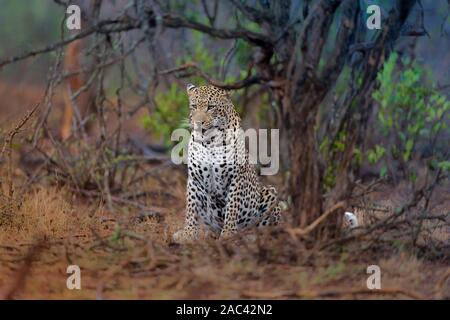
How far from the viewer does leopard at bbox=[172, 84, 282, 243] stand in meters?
8.04

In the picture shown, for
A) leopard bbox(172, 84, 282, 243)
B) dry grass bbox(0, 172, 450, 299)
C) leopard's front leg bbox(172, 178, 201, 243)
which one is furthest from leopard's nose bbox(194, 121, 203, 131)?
dry grass bbox(0, 172, 450, 299)

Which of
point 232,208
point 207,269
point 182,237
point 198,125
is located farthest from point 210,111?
point 207,269

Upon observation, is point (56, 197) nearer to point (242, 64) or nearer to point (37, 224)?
point (37, 224)

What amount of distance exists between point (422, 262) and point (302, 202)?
1.05m

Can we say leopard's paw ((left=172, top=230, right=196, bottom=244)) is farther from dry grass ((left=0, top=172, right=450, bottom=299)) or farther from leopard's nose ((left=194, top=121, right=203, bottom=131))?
leopard's nose ((left=194, top=121, right=203, bottom=131))

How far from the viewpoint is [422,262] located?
689 cm

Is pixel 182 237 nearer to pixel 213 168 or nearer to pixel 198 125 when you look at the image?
pixel 213 168

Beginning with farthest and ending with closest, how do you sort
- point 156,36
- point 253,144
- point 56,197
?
point 253,144, point 56,197, point 156,36

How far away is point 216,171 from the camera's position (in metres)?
8.05

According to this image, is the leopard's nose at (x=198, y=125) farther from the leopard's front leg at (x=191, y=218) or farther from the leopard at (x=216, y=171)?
the leopard's front leg at (x=191, y=218)

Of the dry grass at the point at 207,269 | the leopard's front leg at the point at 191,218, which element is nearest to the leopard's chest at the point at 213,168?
the leopard's front leg at the point at 191,218

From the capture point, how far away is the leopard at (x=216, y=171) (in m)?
8.04

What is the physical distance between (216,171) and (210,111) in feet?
1.79
